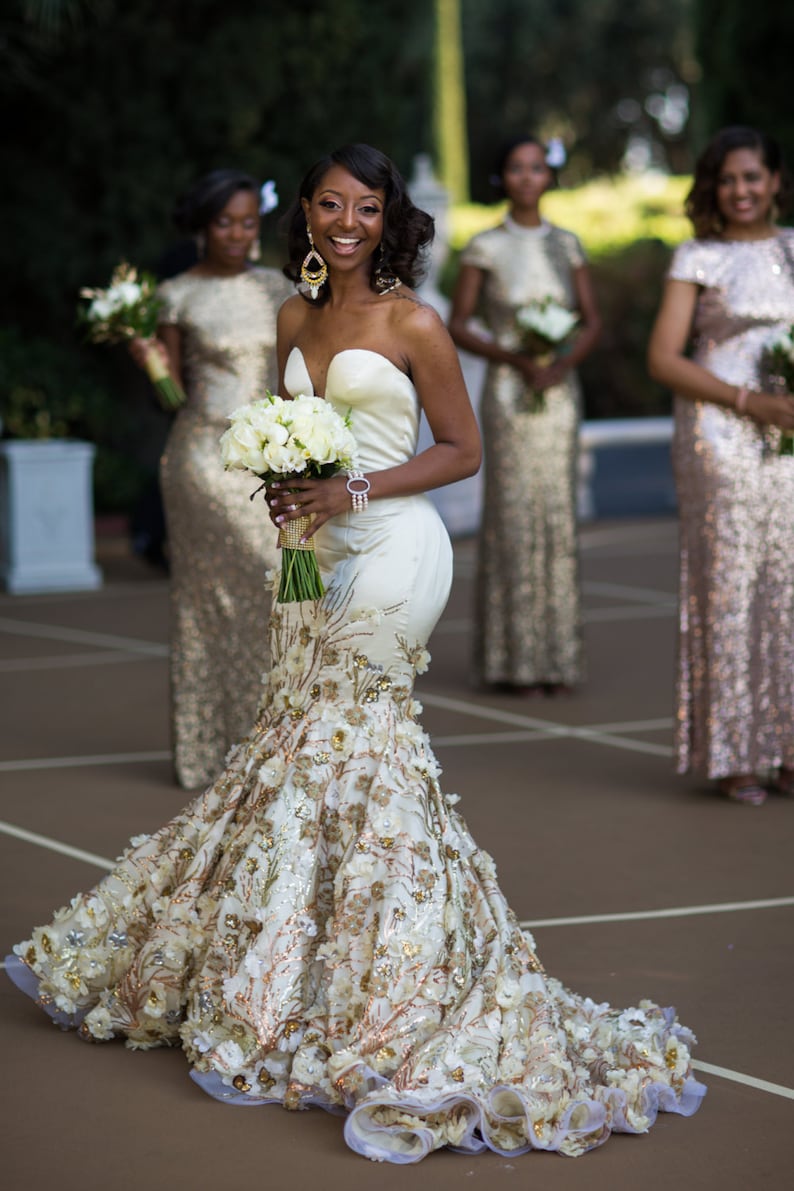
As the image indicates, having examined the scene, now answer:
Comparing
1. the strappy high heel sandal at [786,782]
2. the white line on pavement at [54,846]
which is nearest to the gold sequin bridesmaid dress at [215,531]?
the white line on pavement at [54,846]

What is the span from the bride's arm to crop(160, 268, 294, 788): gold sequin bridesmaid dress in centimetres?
285

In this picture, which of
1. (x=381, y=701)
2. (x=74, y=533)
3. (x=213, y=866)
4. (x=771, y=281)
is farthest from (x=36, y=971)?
(x=74, y=533)

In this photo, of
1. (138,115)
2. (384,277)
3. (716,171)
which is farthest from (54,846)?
(138,115)

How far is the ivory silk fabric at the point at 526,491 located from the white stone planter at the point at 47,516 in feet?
15.7

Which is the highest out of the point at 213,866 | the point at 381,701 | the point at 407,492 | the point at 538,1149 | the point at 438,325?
the point at 438,325

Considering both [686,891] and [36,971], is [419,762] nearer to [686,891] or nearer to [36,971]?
[36,971]

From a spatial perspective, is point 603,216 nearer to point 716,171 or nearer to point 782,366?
point 716,171

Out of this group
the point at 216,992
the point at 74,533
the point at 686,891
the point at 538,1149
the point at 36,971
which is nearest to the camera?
the point at 538,1149

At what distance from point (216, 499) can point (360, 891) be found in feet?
10.9

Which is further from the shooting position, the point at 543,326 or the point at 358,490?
the point at 543,326

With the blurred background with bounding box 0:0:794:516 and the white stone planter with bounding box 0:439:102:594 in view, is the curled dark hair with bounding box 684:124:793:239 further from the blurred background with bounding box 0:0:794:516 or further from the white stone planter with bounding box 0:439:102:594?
the blurred background with bounding box 0:0:794:516

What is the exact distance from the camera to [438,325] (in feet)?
15.6

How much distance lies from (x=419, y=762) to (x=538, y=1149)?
0.97m

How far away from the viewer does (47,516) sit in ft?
45.5
